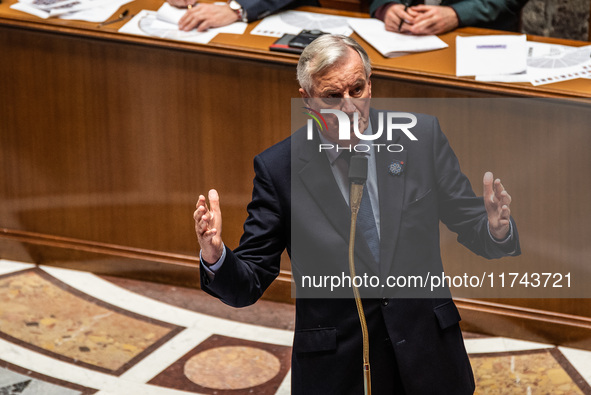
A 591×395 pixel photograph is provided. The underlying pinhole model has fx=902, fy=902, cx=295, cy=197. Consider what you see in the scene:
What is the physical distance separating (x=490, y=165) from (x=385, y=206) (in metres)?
1.58

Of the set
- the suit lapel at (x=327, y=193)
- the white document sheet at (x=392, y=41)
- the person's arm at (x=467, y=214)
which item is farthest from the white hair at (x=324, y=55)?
the white document sheet at (x=392, y=41)

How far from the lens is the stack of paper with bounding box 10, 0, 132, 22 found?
3846 mm

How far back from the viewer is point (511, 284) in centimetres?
356

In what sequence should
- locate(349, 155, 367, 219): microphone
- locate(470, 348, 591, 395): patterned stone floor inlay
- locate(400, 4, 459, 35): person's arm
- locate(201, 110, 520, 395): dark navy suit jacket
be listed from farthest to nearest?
locate(400, 4, 459, 35): person's arm → locate(470, 348, 591, 395): patterned stone floor inlay → locate(201, 110, 520, 395): dark navy suit jacket → locate(349, 155, 367, 219): microphone

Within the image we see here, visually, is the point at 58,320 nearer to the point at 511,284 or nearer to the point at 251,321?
the point at 251,321

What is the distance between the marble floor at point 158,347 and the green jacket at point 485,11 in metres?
1.31

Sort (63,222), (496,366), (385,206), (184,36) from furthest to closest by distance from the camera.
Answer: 1. (63,222)
2. (184,36)
3. (496,366)
4. (385,206)

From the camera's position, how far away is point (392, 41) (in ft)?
11.7

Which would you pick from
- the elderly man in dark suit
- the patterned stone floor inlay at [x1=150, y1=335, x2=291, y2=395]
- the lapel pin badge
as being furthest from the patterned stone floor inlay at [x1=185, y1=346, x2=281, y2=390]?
the lapel pin badge

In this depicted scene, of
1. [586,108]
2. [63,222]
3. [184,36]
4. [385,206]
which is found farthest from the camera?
[63,222]

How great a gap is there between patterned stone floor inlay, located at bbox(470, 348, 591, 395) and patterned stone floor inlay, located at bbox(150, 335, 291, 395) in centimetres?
74

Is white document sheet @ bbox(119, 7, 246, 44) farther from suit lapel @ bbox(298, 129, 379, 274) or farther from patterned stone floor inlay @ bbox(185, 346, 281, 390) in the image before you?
suit lapel @ bbox(298, 129, 379, 274)

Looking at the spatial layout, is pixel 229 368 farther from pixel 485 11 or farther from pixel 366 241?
pixel 485 11

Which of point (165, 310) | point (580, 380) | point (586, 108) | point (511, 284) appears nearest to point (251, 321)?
point (165, 310)
